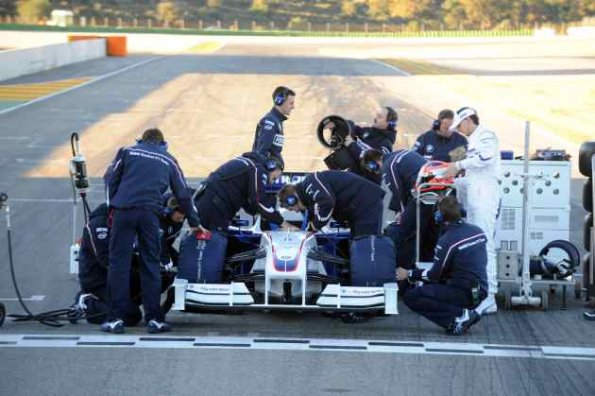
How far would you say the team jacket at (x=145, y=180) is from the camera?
36.1 ft

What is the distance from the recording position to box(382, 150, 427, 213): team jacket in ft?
42.7

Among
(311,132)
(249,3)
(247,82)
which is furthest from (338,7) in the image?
(311,132)

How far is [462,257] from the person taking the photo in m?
11.2

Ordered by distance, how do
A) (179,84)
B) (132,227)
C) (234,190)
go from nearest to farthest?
(132,227) → (234,190) → (179,84)

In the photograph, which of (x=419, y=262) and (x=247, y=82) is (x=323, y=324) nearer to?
(x=419, y=262)

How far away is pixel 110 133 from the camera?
29.5 metres

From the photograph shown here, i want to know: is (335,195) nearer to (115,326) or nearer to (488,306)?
(488,306)

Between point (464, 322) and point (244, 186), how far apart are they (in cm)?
258

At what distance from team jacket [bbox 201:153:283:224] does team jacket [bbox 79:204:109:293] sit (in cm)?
119

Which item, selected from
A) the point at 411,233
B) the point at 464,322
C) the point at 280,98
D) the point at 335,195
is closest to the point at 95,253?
the point at 335,195

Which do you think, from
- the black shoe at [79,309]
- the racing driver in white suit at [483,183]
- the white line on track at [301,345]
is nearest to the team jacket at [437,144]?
the racing driver in white suit at [483,183]

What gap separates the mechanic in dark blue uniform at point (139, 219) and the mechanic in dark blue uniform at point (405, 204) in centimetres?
261

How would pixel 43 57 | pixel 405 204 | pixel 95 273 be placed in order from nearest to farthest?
pixel 95 273 < pixel 405 204 < pixel 43 57

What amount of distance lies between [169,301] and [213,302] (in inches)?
29.4
